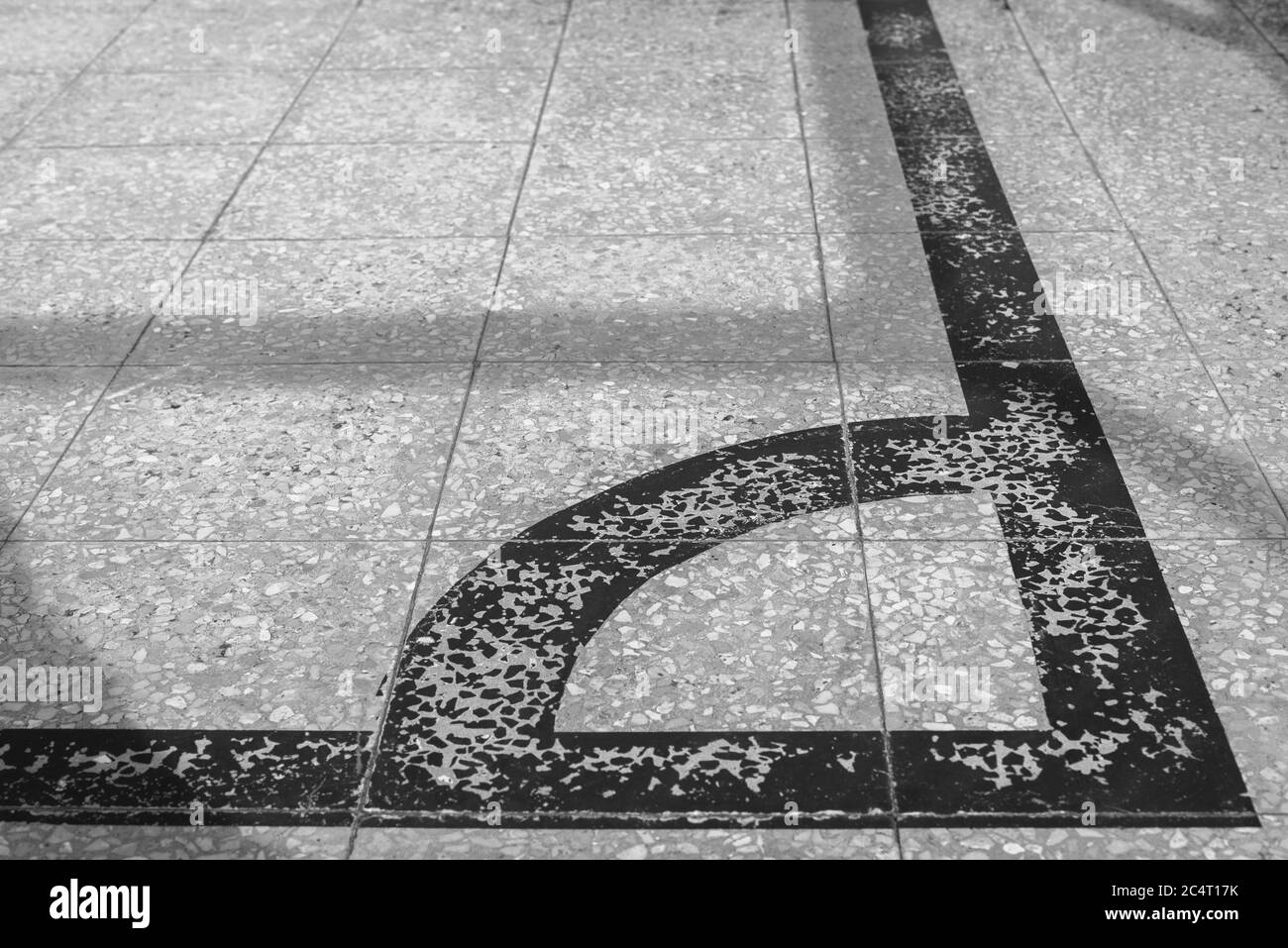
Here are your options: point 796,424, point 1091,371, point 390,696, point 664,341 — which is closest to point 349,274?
point 664,341

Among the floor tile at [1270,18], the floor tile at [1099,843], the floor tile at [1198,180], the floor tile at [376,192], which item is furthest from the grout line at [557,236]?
the floor tile at [1099,843]

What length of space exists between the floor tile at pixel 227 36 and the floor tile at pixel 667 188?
1672 millimetres

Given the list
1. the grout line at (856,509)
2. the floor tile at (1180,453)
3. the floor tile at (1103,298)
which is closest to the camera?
the grout line at (856,509)

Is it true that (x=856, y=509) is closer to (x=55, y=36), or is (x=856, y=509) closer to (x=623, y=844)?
(x=623, y=844)

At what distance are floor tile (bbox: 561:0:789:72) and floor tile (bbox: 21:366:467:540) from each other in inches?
107

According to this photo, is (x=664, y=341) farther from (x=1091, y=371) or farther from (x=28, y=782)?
(x=28, y=782)

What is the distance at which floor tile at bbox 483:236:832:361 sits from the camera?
383cm

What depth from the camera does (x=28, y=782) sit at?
8.16 feet

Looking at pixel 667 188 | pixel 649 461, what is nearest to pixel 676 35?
pixel 667 188

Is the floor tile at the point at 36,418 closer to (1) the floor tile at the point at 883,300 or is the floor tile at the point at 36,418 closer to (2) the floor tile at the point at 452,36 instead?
(1) the floor tile at the point at 883,300

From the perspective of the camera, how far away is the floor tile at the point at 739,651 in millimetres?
2605

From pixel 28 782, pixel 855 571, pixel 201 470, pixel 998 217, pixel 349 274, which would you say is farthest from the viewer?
pixel 998 217

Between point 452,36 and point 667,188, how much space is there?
1994mm
